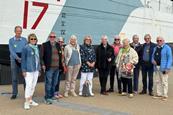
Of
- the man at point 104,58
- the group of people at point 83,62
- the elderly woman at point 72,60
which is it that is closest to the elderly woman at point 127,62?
the group of people at point 83,62

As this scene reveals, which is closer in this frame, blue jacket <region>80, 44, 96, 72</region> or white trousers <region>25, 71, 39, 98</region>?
white trousers <region>25, 71, 39, 98</region>

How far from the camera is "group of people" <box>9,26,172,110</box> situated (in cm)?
711

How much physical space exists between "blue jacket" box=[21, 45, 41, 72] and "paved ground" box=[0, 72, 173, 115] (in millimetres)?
757

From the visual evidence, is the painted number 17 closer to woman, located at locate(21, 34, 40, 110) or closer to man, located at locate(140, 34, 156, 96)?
woman, located at locate(21, 34, 40, 110)

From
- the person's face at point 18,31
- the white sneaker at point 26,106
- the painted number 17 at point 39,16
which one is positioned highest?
the painted number 17 at point 39,16

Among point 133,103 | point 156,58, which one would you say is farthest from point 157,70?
point 133,103

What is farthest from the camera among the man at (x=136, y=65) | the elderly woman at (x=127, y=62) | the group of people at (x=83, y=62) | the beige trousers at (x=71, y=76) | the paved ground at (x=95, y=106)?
the man at (x=136, y=65)

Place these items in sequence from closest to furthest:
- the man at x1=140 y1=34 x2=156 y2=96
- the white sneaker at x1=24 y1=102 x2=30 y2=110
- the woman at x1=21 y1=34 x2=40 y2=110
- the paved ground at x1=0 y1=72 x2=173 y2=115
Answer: the paved ground at x1=0 y1=72 x2=173 y2=115
the white sneaker at x1=24 y1=102 x2=30 y2=110
the woman at x1=21 y1=34 x2=40 y2=110
the man at x1=140 y1=34 x2=156 y2=96

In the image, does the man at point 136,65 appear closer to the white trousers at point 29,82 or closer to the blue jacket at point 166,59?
the blue jacket at point 166,59

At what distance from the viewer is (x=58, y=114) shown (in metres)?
6.42

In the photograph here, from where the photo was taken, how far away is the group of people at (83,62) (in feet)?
23.3

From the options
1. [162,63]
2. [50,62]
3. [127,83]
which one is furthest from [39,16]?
[162,63]

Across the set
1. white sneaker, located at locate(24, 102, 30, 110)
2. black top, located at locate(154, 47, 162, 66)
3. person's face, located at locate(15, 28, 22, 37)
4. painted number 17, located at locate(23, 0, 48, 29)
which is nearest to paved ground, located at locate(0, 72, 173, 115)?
white sneaker, located at locate(24, 102, 30, 110)

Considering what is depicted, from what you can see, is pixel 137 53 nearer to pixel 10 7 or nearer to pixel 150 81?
pixel 150 81
